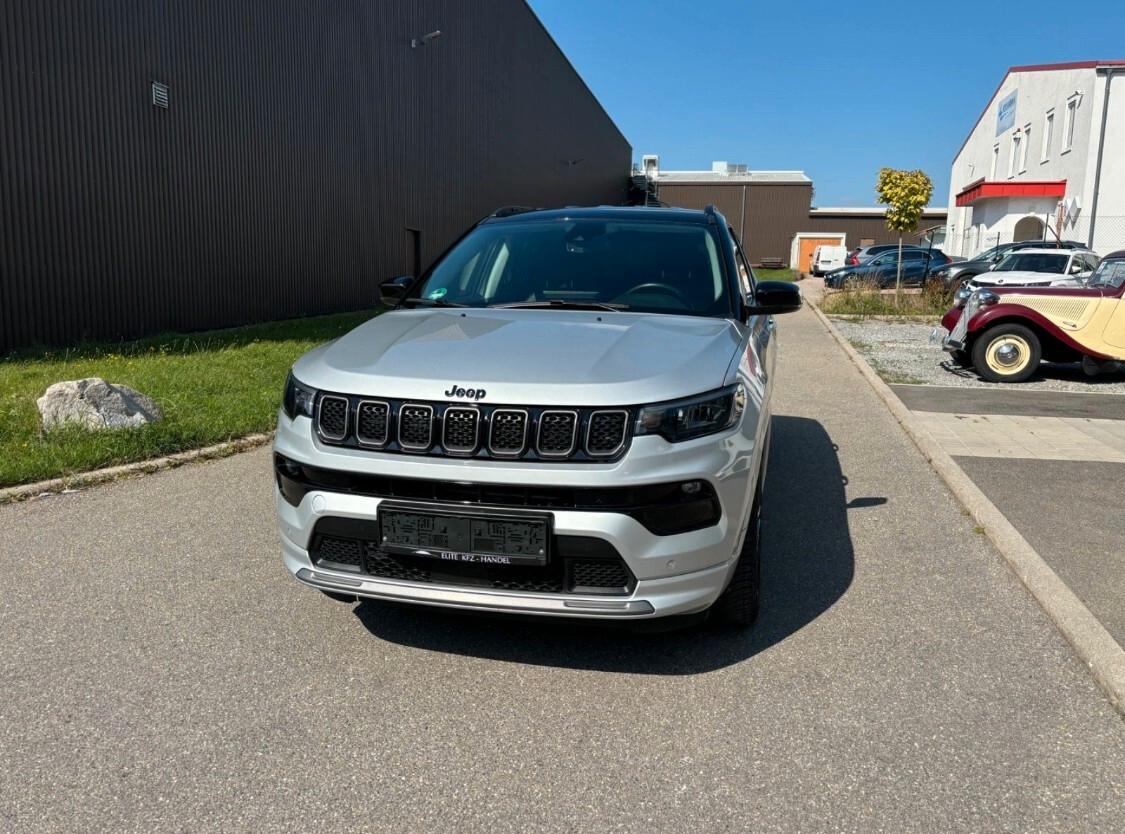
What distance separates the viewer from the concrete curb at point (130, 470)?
553 cm

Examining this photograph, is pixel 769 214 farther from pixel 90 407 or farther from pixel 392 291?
pixel 392 291

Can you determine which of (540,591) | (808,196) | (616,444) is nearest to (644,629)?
(540,591)

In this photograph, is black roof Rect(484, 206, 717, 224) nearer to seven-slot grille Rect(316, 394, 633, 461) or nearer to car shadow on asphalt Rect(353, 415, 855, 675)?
car shadow on asphalt Rect(353, 415, 855, 675)

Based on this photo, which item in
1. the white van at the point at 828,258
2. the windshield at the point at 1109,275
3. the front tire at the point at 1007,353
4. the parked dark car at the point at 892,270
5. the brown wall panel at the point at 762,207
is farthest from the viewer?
the brown wall panel at the point at 762,207

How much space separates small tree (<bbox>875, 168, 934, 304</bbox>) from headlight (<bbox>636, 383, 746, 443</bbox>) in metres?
23.5

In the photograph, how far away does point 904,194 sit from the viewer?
25172 mm

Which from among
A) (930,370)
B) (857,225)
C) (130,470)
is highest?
(857,225)

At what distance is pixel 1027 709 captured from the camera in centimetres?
317

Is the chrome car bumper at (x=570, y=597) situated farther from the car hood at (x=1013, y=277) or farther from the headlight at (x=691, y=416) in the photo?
the car hood at (x=1013, y=277)

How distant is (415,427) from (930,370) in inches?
420

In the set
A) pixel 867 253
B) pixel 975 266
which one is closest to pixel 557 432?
pixel 975 266

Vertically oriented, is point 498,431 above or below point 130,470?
above

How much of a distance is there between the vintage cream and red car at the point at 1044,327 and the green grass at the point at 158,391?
8.36 m

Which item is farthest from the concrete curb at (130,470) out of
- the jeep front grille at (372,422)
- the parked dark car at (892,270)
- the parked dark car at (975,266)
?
the parked dark car at (892,270)
